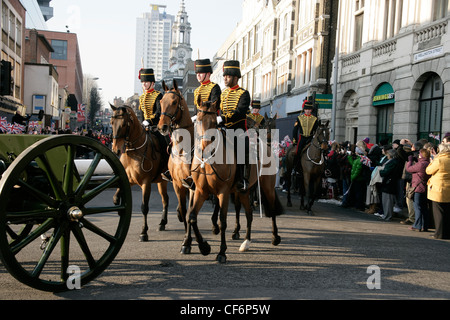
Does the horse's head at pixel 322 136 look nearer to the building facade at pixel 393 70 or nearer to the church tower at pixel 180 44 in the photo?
the building facade at pixel 393 70

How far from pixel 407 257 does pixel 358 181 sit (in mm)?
6993

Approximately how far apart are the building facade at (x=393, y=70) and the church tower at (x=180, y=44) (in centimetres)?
13587

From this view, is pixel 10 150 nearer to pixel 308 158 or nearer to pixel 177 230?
pixel 177 230

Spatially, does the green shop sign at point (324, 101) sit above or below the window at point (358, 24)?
→ below

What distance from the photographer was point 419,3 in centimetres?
1819

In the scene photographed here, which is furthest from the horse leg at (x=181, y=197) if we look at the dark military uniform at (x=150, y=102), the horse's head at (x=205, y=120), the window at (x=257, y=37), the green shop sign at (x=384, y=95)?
the window at (x=257, y=37)

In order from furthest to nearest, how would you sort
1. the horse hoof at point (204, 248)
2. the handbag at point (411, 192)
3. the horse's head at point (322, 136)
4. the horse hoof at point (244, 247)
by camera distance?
the horse's head at point (322, 136), the handbag at point (411, 192), the horse hoof at point (244, 247), the horse hoof at point (204, 248)

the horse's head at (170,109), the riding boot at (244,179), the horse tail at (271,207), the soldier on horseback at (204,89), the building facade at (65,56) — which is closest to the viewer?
the horse's head at (170,109)

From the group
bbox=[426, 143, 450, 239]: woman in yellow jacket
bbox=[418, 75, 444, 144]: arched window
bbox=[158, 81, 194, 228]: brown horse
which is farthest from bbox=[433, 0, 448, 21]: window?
bbox=[158, 81, 194, 228]: brown horse

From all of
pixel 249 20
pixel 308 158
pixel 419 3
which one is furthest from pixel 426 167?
pixel 249 20

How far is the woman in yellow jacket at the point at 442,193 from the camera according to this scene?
32.2 feet

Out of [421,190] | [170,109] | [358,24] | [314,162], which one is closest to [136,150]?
[170,109]

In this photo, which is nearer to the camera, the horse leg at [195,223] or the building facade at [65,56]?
the horse leg at [195,223]

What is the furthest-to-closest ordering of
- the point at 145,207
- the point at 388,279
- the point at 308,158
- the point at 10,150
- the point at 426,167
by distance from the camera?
the point at 308,158 < the point at 426,167 < the point at 145,207 < the point at 388,279 < the point at 10,150
